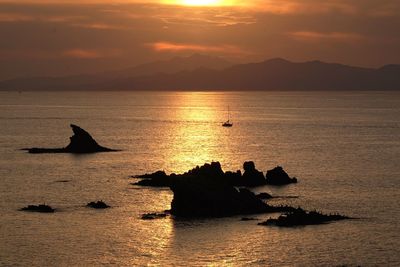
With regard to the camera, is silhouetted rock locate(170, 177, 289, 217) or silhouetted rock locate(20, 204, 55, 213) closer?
silhouetted rock locate(170, 177, 289, 217)

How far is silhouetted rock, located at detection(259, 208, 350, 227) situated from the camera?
66.7 metres

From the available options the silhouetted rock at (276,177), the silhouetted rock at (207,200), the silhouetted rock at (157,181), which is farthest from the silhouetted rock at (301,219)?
the silhouetted rock at (157,181)

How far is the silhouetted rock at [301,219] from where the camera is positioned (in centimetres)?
6669

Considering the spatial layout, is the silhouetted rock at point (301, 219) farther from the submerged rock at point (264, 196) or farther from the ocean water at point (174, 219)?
the submerged rock at point (264, 196)

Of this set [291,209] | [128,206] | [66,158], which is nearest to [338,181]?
[291,209]

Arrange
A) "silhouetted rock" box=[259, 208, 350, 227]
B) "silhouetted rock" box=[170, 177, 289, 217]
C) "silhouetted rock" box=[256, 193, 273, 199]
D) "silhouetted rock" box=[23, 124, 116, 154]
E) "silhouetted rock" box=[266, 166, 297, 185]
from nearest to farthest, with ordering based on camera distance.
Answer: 1. "silhouetted rock" box=[259, 208, 350, 227]
2. "silhouetted rock" box=[170, 177, 289, 217]
3. "silhouetted rock" box=[256, 193, 273, 199]
4. "silhouetted rock" box=[266, 166, 297, 185]
5. "silhouetted rock" box=[23, 124, 116, 154]

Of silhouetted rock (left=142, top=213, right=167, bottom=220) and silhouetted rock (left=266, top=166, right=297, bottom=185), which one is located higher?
silhouetted rock (left=266, top=166, right=297, bottom=185)

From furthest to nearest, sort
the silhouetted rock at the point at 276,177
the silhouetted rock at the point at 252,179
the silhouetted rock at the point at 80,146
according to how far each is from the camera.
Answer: the silhouetted rock at the point at 80,146
the silhouetted rock at the point at 276,177
the silhouetted rock at the point at 252,179

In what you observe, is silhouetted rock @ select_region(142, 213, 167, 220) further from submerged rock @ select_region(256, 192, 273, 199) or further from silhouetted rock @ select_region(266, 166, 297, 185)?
silhouetted rock @ select_region(266, 166, 297, 185)

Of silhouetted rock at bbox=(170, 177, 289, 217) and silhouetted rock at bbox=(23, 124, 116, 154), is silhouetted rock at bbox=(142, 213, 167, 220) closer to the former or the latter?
silhouetted rock at bbox=(170, 177, 289, 217)

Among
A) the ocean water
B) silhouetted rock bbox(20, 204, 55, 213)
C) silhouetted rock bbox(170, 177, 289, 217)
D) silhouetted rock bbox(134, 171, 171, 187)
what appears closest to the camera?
the ocean water

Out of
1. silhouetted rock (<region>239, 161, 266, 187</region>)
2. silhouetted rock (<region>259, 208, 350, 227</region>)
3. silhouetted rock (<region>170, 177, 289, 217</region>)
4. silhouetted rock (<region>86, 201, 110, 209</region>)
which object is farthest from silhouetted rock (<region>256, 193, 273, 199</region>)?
silhouetted rock (<region>86, 201, 110, 209</region>)

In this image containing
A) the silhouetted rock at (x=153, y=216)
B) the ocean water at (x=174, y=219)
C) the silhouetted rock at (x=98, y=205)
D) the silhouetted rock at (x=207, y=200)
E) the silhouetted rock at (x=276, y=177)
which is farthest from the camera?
the silhouetted rock at (x=276, y=177)

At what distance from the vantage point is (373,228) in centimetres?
6662
